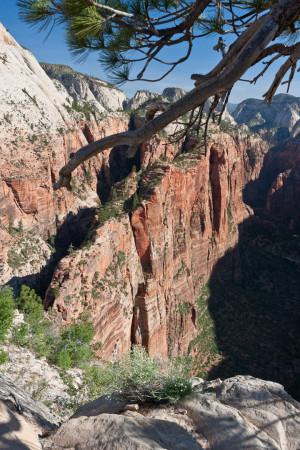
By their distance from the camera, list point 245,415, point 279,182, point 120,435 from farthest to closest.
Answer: point 279,182, point 245,415, point 120,435

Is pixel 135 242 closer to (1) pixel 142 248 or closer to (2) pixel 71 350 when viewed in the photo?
(1) pixel 142 248

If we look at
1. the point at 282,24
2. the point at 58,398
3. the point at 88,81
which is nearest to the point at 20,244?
the point at 58,398

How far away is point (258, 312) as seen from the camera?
35.0m

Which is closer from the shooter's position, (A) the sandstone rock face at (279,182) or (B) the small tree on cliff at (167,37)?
(B) the small tree on cliff at (167,37)

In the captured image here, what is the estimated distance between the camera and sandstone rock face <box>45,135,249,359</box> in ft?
63.7

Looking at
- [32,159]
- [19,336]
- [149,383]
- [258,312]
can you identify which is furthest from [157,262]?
[149,383]

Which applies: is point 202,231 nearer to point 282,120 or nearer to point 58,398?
point 58,398

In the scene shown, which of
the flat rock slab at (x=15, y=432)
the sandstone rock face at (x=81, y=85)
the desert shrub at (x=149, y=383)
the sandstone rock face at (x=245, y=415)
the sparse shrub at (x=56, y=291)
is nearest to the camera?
the flat rock slab at (x=15, y=432)

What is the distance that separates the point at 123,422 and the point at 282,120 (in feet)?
522

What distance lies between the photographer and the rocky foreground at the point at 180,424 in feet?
10.4

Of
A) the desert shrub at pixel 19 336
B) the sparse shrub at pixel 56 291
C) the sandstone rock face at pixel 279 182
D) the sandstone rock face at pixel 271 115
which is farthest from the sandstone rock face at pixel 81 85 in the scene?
the desert shrub at pixel 19 336

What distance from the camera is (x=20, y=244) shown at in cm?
2836

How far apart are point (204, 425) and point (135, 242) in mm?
22047

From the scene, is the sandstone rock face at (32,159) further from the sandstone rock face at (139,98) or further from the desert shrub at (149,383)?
the sandstone rock face at (139,98)
